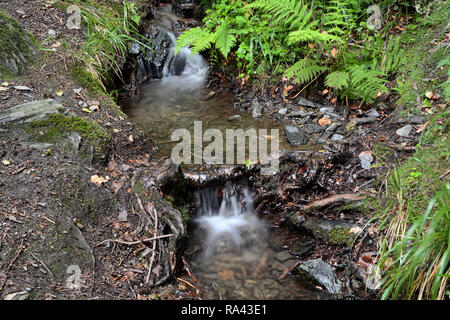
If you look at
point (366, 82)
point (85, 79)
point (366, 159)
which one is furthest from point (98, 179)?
point (366, 82)

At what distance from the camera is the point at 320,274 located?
2.91 m

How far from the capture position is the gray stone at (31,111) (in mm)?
3275

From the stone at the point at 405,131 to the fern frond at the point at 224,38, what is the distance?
9.12ft

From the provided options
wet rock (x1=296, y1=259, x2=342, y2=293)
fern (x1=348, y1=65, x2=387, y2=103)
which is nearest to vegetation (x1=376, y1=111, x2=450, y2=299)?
wet rock (x1=296, y1=259, x2=342, y2=293)

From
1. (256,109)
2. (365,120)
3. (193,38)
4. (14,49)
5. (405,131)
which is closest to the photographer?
(405,131)

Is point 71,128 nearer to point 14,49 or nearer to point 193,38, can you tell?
point 14,49

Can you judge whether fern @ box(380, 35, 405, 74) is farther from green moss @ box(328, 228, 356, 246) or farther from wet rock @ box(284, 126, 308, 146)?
green moss @ box(328, 228, 356, 246)

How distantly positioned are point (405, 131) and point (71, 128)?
148 inches

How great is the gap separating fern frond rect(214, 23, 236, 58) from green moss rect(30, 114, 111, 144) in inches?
98.6

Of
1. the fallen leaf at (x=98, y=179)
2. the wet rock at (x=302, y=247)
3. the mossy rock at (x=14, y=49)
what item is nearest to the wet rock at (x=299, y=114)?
the wet rock at (x=302, y=247)

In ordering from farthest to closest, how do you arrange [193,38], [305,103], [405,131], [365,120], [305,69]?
[193,38], [305,103], [305,69], [365,120], [405,131]

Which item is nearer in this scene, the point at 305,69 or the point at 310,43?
the point at 305,69

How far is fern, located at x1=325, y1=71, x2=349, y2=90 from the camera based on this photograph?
4.32 meters

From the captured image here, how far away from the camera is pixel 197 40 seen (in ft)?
18.1
